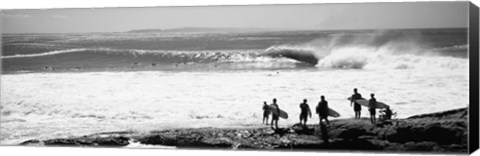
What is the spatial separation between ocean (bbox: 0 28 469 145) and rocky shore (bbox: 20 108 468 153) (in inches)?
3.5

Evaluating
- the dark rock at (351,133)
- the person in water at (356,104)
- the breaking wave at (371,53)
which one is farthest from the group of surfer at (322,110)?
the breaking wave at (371,53)

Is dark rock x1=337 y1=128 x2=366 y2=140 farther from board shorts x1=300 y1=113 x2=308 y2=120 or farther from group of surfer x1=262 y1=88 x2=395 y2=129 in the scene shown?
board shorts x1=300 y1=113 x2=308 y2=120

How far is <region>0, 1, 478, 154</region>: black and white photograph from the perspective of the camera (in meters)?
10.2

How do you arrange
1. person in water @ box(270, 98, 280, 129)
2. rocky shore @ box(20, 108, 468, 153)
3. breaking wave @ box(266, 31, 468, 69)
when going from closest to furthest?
rocky shore @ box(20, 108, 468, 153), breaking wave @ box(266, 31, 468, 69), person in water @ box(270, 98, 280, 129)

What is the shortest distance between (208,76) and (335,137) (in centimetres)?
170

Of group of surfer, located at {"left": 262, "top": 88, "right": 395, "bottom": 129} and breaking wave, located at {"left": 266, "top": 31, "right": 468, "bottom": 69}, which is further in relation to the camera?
group of surfer, located at {"left": 262, "top": 88, "right": 395, "bottom": 129}

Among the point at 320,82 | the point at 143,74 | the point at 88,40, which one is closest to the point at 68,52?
the point at 88,40

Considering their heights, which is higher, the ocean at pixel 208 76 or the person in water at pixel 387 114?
the ocean at pixel 208 76

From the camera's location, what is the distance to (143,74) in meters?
11.3

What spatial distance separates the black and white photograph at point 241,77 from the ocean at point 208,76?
0.01m

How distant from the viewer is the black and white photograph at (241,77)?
10.2 m

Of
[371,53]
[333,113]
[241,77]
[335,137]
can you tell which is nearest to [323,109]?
[333,113]

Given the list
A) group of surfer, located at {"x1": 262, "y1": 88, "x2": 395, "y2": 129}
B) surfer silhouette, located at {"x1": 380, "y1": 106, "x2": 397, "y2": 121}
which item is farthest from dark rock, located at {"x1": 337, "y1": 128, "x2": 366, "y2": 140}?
surfer silhouette, located at {"x1": 380, "y1": 106, "x2": 397, "y2": 121}

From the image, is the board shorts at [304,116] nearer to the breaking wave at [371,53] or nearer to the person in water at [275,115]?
the person in water at [275,115]
